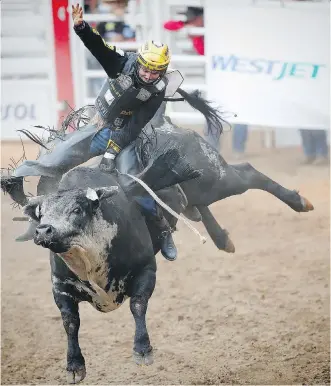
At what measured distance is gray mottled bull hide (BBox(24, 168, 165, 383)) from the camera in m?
4.28

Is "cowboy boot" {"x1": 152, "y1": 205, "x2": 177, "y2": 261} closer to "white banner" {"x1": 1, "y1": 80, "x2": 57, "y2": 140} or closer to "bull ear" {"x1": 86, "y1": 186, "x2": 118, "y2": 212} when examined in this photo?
"bull ear" {"x1": 86, "y1": 186, "x2": 118, "y2": 212}

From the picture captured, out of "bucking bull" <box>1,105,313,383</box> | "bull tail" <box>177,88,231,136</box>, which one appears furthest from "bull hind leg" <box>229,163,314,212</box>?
"bucking bull" <box>1,105,313,383</box>

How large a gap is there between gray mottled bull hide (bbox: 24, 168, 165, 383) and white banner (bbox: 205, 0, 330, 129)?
613cm

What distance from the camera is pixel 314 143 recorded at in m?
11.5

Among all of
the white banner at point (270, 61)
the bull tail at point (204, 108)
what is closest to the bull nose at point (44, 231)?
the bull tail at point (204, 108)

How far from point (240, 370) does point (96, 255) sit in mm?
2308

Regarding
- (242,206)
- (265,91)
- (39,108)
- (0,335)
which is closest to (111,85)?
(0,335)

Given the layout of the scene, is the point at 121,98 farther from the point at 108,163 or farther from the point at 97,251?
the point at 97,251

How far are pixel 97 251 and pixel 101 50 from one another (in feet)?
3.71

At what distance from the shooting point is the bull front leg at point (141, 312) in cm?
471

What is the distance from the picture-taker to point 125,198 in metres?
4.88

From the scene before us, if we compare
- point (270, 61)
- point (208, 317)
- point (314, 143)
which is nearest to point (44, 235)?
point (208, 317)

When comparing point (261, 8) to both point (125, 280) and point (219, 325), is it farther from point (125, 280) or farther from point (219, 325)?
point (125, 280)

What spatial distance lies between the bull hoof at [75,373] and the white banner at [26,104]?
7.44 metres
